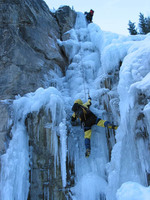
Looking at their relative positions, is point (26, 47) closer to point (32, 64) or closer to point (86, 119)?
point (32, 64)

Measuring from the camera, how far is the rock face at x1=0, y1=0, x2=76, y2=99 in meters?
5.21

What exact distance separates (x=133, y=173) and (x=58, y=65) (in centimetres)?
444

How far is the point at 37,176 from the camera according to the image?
404 centimetres

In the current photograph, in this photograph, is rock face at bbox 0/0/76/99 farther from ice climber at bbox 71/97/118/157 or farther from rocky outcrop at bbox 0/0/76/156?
ice climber at bbox 71/97/118/157

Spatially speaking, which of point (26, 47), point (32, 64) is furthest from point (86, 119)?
point (26, 47)

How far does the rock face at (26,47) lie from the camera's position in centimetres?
521

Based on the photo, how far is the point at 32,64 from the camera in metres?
5.69

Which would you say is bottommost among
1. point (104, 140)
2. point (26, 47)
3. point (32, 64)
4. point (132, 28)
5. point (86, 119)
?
point (104, 140)

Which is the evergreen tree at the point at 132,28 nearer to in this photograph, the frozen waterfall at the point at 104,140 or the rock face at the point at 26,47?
the rock face at the point at 26,47

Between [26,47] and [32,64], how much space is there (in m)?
0.64

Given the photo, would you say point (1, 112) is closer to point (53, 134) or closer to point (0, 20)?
point (53, 134)

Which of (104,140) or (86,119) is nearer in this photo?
(104,140)

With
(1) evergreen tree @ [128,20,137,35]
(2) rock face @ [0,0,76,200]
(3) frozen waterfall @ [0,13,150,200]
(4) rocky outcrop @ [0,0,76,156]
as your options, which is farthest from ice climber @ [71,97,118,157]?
(1) evergreen tree @ [128,20,137,35]

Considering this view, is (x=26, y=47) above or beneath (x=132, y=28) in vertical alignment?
beneath
